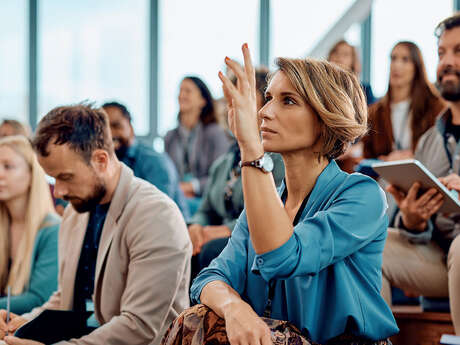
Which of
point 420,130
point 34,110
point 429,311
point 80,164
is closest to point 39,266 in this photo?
point 80,164

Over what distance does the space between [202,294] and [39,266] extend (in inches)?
54.9

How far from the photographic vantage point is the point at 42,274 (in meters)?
2.58

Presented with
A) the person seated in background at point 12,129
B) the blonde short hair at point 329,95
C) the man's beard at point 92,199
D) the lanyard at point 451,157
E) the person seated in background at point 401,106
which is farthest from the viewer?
the person seated in background at point 12,129

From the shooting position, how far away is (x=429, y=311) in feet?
7.64

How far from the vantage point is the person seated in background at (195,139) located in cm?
424

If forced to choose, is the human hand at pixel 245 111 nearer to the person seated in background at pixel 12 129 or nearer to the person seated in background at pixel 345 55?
the person seated in background at pixel 345 55

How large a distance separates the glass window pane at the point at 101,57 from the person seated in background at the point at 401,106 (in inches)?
142

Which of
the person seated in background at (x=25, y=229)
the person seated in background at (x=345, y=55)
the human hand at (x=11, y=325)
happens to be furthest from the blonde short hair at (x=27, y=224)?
the person seated in background at (x=345, y=55)

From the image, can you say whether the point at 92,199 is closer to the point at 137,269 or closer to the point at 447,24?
the point at 137,269

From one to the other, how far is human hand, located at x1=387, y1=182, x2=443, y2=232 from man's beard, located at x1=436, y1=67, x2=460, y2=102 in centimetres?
54

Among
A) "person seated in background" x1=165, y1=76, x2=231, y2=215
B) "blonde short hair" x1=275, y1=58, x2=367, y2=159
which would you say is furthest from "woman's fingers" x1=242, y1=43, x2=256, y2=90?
"person seated in background" x1=165, y1=76, x2=231, y2=215

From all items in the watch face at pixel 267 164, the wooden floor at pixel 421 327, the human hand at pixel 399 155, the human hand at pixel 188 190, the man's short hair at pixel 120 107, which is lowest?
the wooden floor at pixel 421 327

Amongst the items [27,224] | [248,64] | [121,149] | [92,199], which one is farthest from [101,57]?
[248,64]

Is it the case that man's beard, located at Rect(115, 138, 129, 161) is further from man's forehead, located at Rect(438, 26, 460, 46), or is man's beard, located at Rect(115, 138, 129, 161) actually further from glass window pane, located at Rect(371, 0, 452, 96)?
glass window pane, located at Rect(371, 0, 452, 96)
